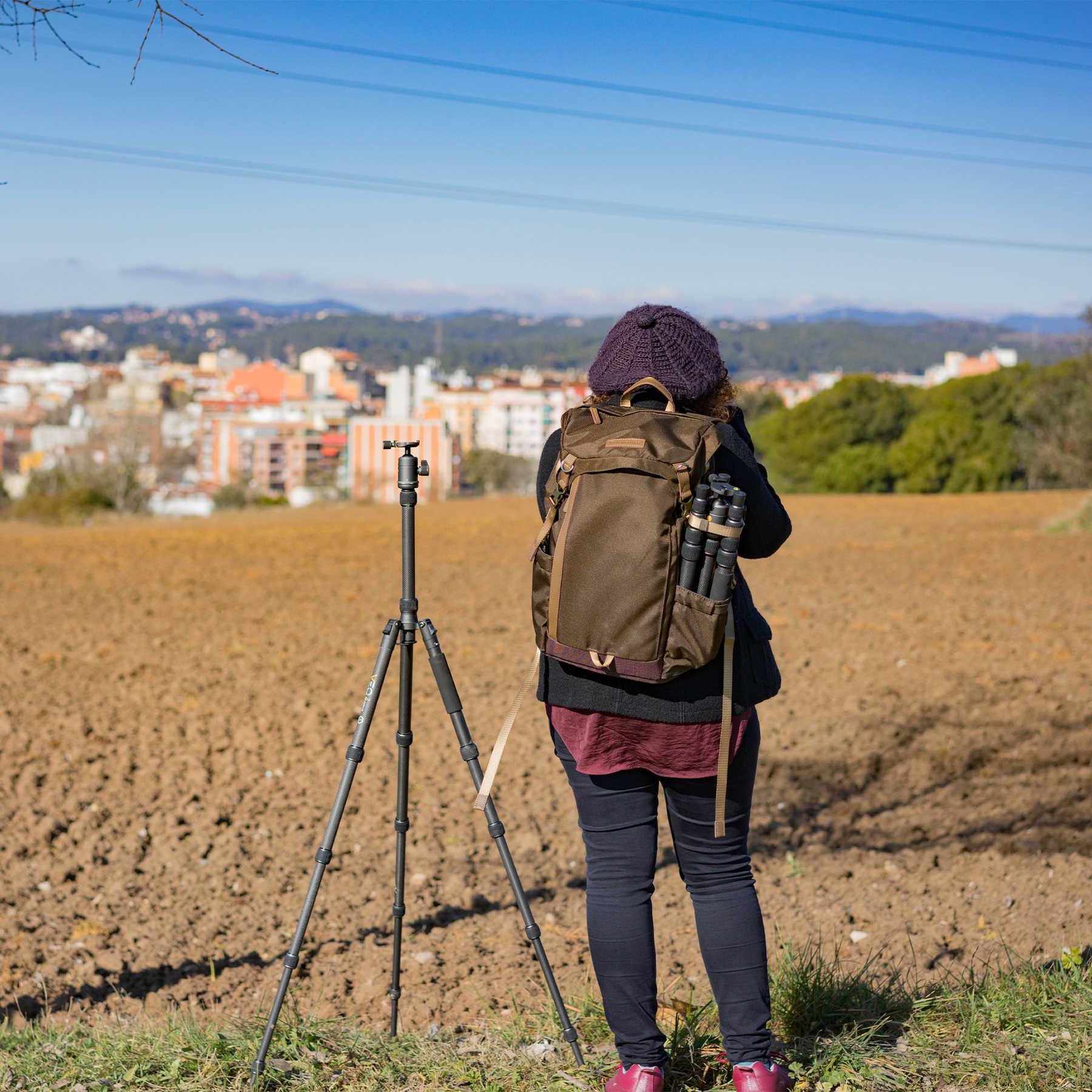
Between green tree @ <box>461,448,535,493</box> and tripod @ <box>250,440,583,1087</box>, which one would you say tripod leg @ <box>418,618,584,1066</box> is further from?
green tree @ <box>461,448,535,493</box>

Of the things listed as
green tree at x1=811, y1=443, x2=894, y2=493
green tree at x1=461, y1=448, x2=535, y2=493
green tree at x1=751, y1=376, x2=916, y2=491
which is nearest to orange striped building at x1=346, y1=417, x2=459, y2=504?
green tree at x1=461, y1=448, x2=535, y2=493

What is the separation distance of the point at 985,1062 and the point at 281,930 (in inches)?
104

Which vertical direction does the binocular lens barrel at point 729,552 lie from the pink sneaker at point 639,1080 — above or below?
above

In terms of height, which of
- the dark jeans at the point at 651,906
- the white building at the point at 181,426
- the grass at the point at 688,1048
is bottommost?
the grass at the point at 688,1048

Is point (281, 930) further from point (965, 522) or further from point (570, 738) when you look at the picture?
point (965, 522)

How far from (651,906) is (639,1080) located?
38cm

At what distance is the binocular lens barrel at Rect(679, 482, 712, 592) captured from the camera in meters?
2.29

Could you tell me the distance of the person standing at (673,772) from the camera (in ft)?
7.91

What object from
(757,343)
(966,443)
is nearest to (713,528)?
(966,443)

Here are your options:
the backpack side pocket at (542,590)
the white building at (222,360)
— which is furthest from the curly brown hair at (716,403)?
the white building at (222,360)

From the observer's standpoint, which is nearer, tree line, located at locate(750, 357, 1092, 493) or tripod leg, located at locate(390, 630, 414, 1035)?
tripod leg, located at locate(390, 630, 414, 1035)

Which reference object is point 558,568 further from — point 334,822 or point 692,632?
point 334,822

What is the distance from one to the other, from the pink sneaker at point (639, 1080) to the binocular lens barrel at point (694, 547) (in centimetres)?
109

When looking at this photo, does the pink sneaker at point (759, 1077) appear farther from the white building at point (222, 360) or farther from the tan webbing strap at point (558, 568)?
the white building at point (222, 360)
